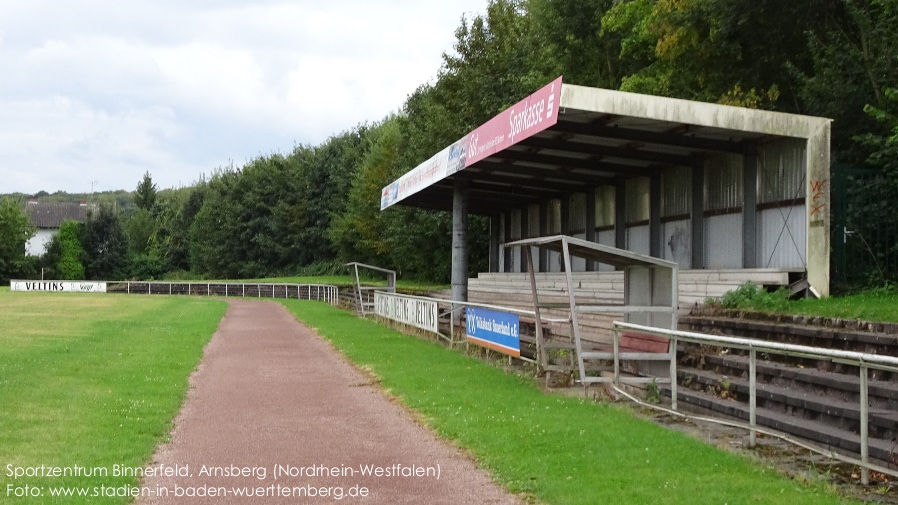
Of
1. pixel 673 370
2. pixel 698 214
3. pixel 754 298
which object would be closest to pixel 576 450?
pixel 673 370

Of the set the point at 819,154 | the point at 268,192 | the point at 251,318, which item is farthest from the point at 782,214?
the point at 268,192

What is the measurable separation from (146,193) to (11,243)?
136 feet

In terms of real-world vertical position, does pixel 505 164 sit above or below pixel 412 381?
above

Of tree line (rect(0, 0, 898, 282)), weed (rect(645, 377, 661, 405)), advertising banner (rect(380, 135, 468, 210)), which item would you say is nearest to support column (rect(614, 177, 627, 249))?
tree line (rect(0, 0, 898, 282))

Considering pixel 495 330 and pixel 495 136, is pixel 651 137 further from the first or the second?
pixel 495 330

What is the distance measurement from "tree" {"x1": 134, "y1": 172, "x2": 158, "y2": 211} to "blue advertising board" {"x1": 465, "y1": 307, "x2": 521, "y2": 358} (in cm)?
10862

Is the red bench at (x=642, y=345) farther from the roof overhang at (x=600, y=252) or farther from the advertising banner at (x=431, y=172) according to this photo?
the advertising banner at (x=431, y=172)

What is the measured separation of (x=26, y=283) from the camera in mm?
65125

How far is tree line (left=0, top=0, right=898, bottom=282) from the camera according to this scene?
18.7 meters

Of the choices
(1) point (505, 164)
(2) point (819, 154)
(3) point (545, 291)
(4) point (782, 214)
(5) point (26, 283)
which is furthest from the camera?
(5) point (26, 283)

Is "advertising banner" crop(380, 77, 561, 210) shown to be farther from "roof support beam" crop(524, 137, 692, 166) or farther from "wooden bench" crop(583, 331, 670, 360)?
"wooden bench" crop(583, 331, 670, 360)

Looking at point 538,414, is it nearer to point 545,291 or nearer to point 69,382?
point 69,382

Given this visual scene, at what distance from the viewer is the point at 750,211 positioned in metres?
17.1

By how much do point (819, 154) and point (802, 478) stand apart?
9.07 m
